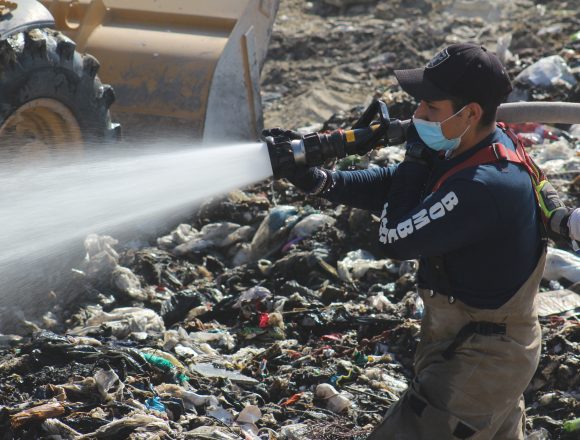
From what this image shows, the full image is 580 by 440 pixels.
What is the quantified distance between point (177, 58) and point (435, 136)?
4637 mm

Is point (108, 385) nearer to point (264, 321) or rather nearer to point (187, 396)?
point (187, 396)

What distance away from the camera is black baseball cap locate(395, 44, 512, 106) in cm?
328

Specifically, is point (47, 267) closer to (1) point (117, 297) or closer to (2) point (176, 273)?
(1) point (117, 297)

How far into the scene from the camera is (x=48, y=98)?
568 cm

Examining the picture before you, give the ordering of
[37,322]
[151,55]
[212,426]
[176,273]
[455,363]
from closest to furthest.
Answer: [455,363] → [212,426] → [37,322] → [176,273] → [151,55]

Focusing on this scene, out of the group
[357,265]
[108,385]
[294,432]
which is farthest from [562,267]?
[108,385]

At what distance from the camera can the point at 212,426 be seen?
4.07 meters

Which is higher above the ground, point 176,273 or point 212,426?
point 212,426

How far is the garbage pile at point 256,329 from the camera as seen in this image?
13.7 ft

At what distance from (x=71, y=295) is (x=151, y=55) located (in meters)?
2.63

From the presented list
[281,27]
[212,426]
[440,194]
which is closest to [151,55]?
[212,426]

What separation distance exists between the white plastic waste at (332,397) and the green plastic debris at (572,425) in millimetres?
1048

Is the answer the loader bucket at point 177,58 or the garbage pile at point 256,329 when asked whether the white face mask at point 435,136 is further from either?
the loader bucket at point 177,58

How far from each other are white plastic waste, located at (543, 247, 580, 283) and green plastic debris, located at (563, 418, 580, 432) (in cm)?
158
